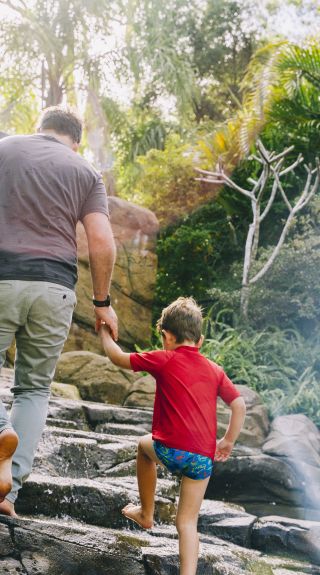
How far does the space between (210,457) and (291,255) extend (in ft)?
28.2

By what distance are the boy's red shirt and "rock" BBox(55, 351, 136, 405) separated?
534cm

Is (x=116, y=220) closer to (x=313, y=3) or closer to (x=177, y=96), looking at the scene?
(x=177, y=96)

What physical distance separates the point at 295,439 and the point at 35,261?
18.3 feet

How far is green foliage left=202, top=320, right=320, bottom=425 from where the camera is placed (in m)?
9.98

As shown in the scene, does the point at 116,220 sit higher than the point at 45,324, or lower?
lower

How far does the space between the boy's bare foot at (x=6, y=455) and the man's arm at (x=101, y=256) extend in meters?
0.79

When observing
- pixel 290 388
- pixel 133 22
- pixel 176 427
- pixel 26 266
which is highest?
pixel 133 22

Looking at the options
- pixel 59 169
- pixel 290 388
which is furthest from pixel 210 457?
pixel 290 388

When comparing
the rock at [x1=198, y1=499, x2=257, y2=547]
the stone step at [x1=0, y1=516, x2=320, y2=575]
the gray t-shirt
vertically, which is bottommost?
the rock at [x1=198, y1=499, x2=257, y2=547]

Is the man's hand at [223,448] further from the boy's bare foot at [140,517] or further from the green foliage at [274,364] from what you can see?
the green foliage at [274,364]

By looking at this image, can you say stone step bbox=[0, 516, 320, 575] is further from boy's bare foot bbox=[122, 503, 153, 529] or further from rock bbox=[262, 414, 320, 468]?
rock bbox=[262, 414, 320, 468]

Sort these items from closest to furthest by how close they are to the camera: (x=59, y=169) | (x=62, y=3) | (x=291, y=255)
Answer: (x=59, y=169) < (x=291, y=255) < (x=62, y=3)

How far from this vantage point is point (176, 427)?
3.19 m

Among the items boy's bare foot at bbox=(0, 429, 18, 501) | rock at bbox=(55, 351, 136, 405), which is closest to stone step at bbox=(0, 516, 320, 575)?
boy's bare foot at bbox=(0, 429, 18, 501)
